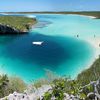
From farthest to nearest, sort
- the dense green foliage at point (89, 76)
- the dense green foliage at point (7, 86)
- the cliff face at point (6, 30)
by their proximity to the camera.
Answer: the cliff face at point (6, 30) → the dense green foliage at point (89, 76) → the dense green foliage at point (7, 86)

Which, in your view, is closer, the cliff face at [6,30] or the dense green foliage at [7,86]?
the dense green foliage at [7,86]

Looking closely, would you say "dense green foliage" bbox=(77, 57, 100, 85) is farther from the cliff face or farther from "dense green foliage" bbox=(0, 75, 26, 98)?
the cliff face

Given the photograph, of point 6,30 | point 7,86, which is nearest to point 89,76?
point 7,86

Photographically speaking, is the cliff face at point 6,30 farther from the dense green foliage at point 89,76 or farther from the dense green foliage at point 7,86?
the dense green foliage at point 7,86

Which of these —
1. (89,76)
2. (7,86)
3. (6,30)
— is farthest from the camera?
(6,30)

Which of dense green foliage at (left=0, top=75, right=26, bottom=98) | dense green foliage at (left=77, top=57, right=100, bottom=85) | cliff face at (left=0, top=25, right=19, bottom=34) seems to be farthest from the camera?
cliff face at (left=0, top=25, right=19, bottom=34)

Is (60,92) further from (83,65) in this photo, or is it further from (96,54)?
(96,54)

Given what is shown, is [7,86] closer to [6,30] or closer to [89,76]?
[89,76]

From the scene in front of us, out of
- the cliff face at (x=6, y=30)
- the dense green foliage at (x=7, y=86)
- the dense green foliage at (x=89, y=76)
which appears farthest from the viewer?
the cliff face at (x=6, y=30)

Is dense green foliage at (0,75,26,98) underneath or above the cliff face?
above

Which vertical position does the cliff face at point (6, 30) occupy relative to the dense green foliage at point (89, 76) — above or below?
below

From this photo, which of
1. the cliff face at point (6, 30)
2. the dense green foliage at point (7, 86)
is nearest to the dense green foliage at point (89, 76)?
the dense green foliage at point (7, 86)

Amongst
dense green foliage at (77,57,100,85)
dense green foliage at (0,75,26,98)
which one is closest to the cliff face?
dense green foliage at (77,57,100,85)

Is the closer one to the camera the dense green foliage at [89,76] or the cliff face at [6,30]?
the dense green foliage at [89,76]
